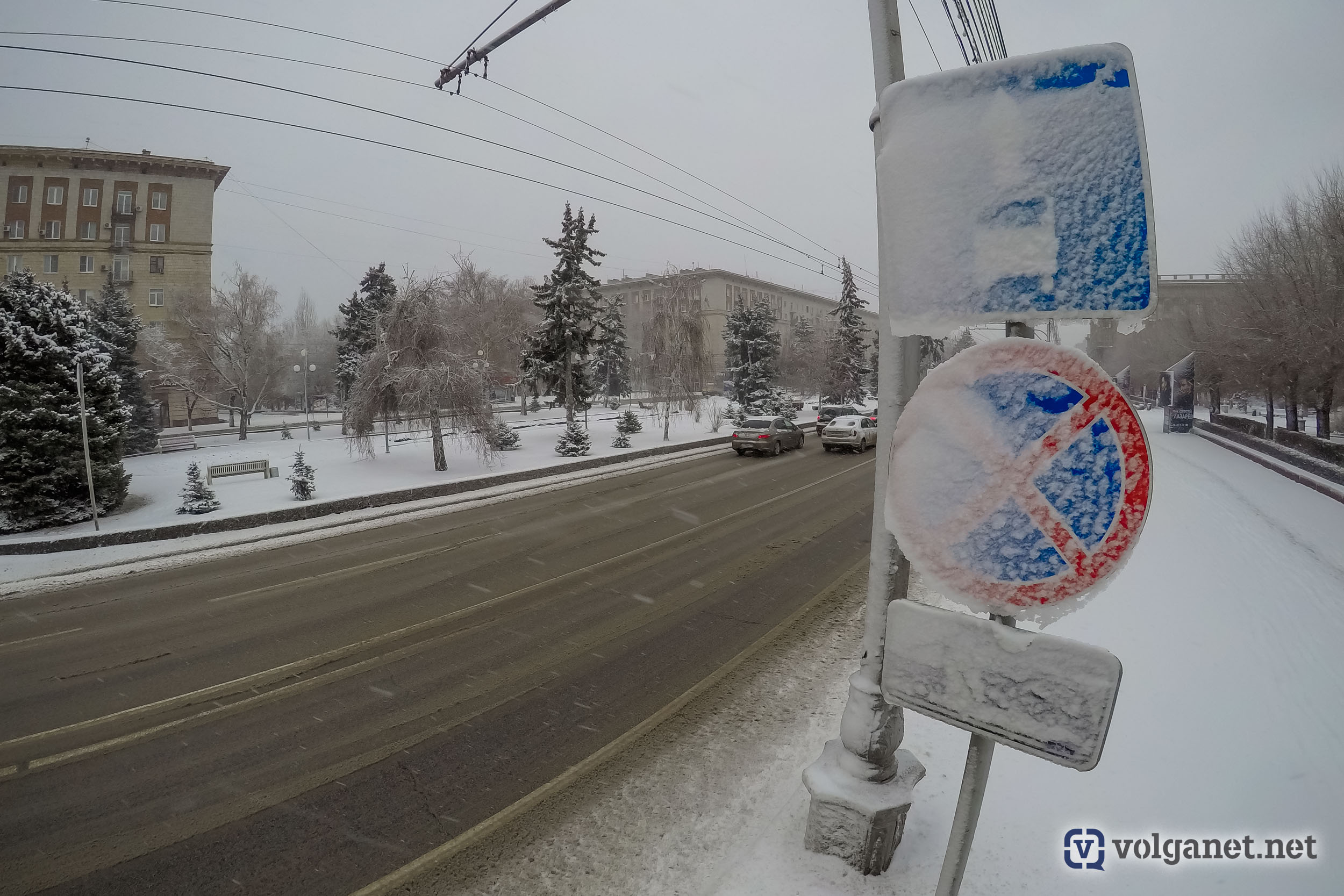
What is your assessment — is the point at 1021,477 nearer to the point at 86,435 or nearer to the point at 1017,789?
the point at 1017,789

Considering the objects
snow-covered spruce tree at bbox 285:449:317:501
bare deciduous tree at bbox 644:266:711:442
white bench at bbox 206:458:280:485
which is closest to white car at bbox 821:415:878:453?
bare deciduous tree at bbox 644:266:711:442

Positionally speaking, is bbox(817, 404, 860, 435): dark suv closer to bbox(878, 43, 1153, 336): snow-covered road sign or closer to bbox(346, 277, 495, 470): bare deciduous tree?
bbox(346, 277, 495, 470): bare deciduous tree

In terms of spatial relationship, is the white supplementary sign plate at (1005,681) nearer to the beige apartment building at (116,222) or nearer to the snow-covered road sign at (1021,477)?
the snow-covered road sign at (1021,477)

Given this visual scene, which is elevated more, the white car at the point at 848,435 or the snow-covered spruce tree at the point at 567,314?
the snow-covered spruce tree at the point at 567,314

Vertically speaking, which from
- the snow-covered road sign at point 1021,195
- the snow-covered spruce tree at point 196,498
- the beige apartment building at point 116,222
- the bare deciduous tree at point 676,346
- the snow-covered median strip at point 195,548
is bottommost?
the snow-covered median strip at point 195,548

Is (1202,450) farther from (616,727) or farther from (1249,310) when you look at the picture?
(616,727)

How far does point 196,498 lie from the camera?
14.8 meters

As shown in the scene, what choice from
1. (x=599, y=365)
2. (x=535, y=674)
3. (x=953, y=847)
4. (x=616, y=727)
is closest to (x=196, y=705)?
(x=535, y=674)

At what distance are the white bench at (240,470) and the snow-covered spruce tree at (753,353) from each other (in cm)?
3195

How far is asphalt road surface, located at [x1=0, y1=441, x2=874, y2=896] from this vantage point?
4160mm

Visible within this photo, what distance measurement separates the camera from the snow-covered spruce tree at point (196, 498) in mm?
14641

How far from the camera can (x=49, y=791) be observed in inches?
186

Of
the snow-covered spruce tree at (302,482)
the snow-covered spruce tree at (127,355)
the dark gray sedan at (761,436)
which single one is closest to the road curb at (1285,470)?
the dark gray sedan at (761,436)

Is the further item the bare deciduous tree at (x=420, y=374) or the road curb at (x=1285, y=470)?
the bare deciduous tree at (x=420, y=374)
